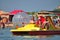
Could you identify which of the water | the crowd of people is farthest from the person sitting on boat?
the crowd of people

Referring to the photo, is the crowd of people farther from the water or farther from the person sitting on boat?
the person sitting on boat

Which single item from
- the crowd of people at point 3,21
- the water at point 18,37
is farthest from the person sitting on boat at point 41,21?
the crowd of people at point 3,21

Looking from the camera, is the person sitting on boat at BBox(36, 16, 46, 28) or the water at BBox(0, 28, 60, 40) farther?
the person sitting on boat at BBox(36, 16, 46, 28)

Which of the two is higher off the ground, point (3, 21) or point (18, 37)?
point (3, 21)

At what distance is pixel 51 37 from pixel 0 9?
0.96 meters

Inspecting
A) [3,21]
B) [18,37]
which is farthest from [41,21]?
[3,21]

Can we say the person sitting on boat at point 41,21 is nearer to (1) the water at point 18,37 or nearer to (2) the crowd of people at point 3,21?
(1) the water at point 18,37

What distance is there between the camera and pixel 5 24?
301cm

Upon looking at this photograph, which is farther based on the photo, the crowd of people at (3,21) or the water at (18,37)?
the crowd of people at (3,21)

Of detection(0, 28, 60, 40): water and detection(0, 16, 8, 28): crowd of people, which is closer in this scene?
detection(0, 28, 60, 40): water

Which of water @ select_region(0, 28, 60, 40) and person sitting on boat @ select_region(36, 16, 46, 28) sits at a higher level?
person sitting on boat @ select_region(36, 16, 46, 28)

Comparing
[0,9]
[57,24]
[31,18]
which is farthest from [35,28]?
[0,9]

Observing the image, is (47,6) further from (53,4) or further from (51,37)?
(51,37)

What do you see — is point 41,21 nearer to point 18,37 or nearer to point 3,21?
point 18,37
